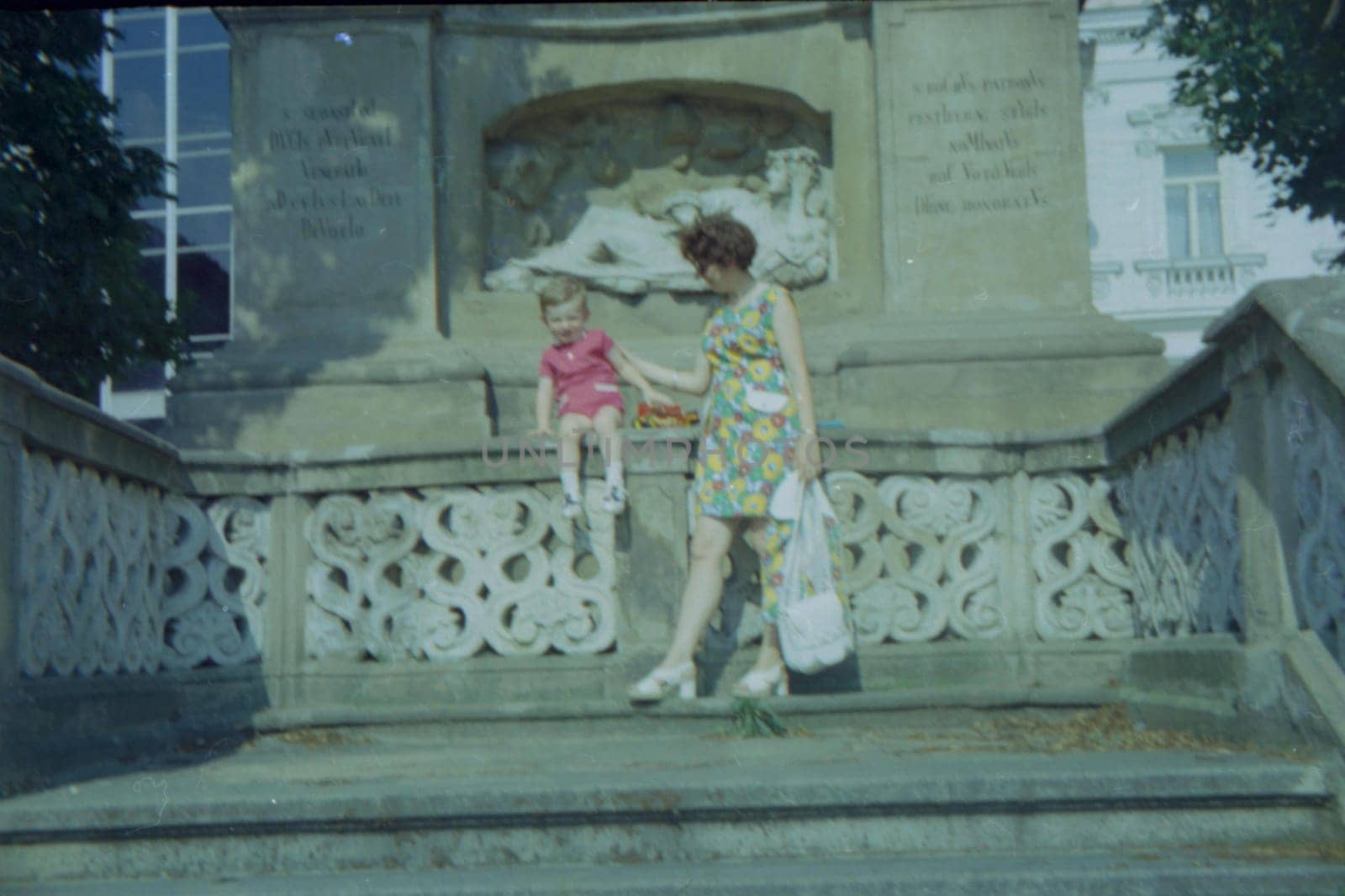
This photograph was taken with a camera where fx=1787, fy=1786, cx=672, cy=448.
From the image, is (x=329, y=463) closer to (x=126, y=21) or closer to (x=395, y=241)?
(x=395, y=241)

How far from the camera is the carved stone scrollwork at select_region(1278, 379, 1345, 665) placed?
15.7 feet

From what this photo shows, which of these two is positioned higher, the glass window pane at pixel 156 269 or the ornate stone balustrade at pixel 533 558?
the glass window pane at pixel 156 269

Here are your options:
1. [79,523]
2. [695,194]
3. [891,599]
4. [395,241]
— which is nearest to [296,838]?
[79,523]

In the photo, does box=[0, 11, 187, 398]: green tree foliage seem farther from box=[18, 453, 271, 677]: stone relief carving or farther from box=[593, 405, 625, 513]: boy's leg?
box=[593, 405, 625, 513]: boy's leg

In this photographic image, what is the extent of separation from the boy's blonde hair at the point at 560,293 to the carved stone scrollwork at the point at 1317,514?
3.71 meters

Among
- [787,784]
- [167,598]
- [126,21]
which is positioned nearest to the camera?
[787,784]

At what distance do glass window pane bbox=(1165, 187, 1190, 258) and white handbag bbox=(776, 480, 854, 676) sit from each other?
26372mm

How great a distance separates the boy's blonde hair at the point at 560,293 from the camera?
26.6ft

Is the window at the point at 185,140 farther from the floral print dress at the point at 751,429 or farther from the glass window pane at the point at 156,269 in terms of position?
the floral print dress at the point at 751,429

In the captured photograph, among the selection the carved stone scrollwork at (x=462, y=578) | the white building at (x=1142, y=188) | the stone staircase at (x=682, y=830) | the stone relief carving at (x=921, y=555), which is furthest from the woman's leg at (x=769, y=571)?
the white building at (x=1142, y=188)

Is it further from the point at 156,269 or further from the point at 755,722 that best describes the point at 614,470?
the point at 156,269

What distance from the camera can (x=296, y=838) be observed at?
180 inches

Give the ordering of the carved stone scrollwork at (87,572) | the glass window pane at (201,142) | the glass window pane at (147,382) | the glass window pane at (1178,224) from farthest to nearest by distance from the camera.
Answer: the glass window pane at (1178,224)
the glass window pane at (201,142)
the glass window pane at (147,382)
the carved stone scrollwork at (87,572)

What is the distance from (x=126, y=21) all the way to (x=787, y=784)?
906 inches
